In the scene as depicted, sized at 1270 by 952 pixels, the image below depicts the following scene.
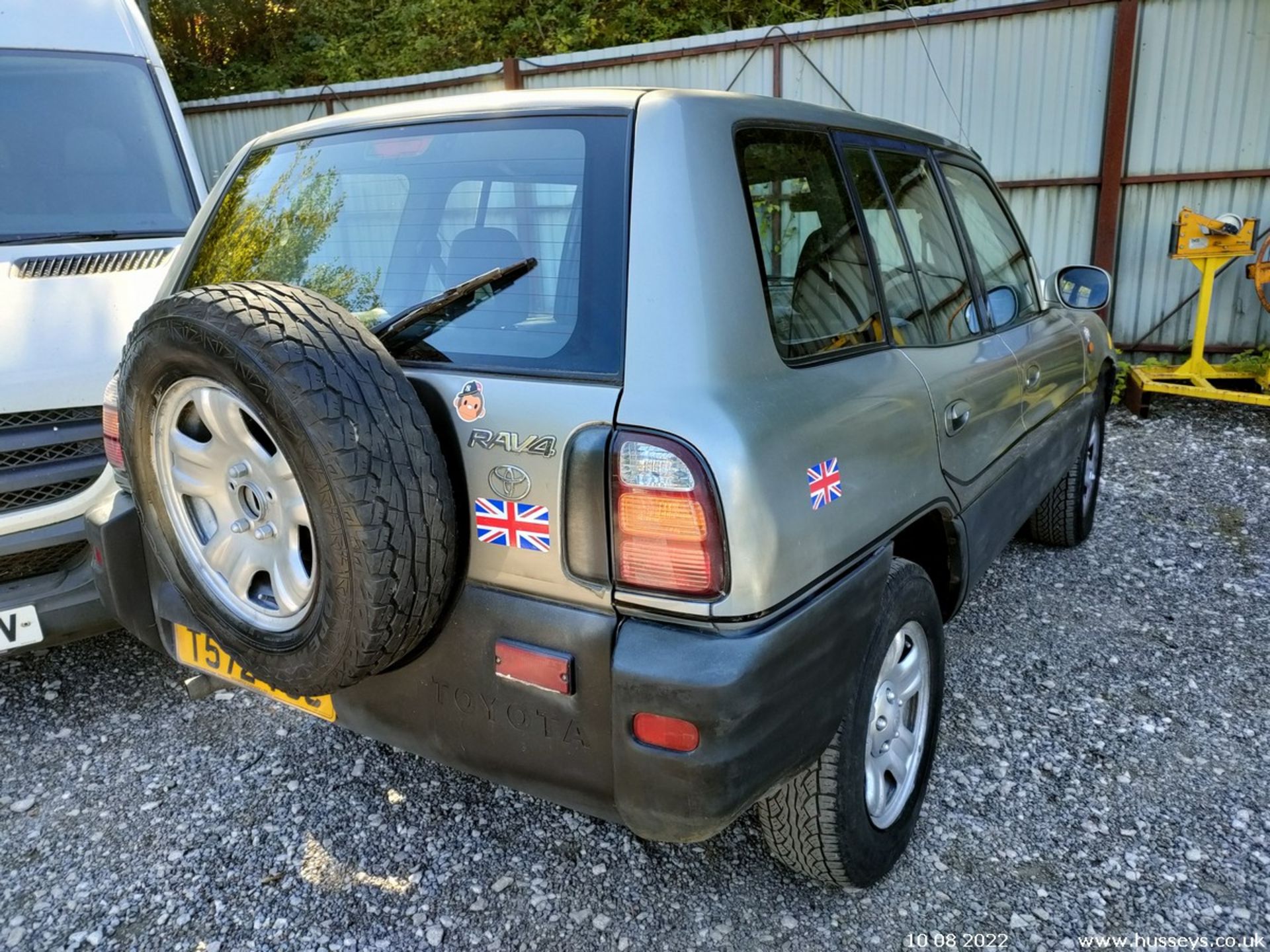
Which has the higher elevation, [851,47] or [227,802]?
[851,47]

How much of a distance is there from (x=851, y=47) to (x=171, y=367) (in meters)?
7.30

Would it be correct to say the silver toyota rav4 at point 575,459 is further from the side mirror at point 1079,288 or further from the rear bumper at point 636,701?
the side mirror at point 1079,288

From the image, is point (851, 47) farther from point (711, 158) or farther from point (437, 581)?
point (437, 581)

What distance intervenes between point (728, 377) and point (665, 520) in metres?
0.29

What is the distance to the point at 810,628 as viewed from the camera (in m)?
1.77

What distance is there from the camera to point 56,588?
2873 mm

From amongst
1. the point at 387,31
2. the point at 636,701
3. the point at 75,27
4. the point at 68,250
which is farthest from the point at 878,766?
the point at 387,31

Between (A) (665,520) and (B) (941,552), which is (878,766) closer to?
(B) (941,552)

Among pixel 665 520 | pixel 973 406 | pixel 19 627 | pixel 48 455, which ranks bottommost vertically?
pixel 19 627

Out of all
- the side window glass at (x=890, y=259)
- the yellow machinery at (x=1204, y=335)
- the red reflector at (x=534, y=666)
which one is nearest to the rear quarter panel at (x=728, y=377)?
the red reflector at (x=534, y=666)

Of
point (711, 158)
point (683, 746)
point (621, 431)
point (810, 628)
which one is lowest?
point (683, 746)

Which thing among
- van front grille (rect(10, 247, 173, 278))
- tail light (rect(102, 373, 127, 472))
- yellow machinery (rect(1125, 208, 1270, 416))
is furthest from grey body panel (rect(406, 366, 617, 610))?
yellow machinery (rect(1125, 208, 1270, 416))

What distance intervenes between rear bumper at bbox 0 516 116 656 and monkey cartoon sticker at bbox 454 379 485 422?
66.3 inches

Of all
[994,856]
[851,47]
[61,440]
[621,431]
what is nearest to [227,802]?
[61,440]
